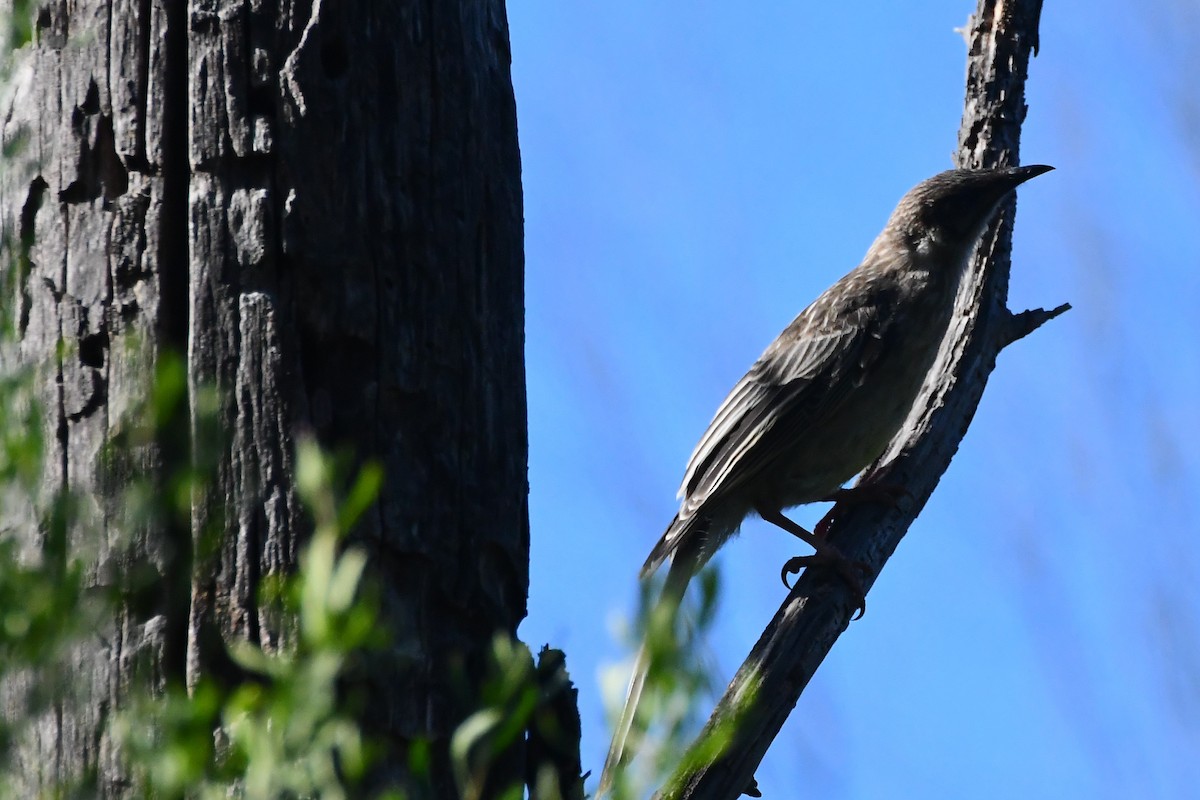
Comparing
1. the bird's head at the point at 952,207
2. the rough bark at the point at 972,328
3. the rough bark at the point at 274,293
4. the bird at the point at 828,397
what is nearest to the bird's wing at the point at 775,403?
the bird at the point at 828,397

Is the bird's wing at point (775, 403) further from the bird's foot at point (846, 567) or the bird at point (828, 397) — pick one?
the bird's foot at point (846, 567)

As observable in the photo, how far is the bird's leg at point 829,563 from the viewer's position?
14.8 feet

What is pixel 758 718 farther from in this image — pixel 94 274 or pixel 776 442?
pixel 776 442

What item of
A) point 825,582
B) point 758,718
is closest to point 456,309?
point 758,718

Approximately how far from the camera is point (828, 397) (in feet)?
19.9

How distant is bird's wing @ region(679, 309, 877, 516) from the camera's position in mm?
5938

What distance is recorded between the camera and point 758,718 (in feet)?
12.0

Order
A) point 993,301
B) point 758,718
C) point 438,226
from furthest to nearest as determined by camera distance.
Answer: point 993,301 → point 758,718 → point 438,226

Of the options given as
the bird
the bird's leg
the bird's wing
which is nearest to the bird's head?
the bird

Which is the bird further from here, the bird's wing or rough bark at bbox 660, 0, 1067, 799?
rough bark at bbox 660, 0, 1067, 799

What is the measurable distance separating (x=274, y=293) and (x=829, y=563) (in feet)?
7.22

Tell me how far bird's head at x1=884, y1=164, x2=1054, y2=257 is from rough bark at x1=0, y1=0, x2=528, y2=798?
10.6 feet

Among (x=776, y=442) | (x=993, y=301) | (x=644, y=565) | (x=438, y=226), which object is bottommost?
(x=438, y=226)

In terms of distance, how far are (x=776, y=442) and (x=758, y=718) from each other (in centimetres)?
245
